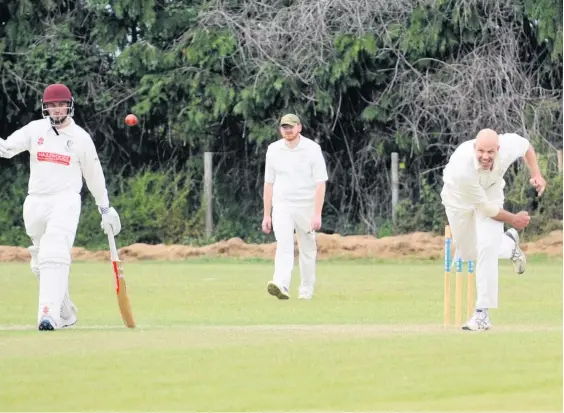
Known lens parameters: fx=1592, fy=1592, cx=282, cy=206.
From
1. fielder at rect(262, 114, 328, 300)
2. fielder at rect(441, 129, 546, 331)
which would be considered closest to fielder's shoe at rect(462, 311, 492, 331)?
fielder at rect(441, 129, 546, 331)

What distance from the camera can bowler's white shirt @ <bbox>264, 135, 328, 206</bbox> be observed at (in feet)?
50.8

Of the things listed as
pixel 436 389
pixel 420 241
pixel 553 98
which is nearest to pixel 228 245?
pixel 420 241

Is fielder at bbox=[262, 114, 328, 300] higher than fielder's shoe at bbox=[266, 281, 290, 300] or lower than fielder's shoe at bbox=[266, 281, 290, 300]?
higher

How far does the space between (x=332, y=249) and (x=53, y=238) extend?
12498 mm

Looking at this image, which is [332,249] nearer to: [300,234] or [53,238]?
[300,234]

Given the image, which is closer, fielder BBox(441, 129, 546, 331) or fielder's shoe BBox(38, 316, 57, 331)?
fielder BBox(441, 129, 546, 331)

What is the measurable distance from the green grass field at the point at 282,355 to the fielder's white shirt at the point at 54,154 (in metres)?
1.08

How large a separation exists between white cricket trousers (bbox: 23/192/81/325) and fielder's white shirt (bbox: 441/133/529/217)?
2.82 m

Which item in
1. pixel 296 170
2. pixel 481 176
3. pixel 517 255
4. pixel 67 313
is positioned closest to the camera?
pixel 481 176

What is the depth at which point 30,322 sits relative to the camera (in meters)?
12.7

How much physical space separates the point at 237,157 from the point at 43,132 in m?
15.2

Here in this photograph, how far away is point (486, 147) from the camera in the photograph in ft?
35.6

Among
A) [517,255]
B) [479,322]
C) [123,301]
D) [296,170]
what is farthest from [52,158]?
[517,255]

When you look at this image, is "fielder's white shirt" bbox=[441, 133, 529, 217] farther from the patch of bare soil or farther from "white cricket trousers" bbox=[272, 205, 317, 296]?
the patch of bare soil
